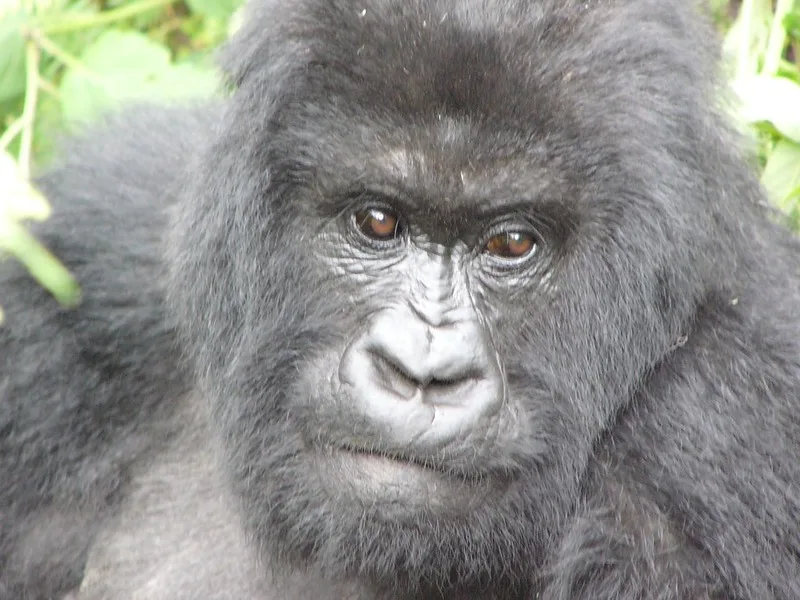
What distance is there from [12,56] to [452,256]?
2.29 meters

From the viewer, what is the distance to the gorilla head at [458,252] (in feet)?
10.3

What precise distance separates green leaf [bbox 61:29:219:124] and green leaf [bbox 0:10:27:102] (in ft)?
0.56

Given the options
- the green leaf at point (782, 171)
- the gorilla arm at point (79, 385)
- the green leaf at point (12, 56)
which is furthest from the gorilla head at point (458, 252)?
the green leaf at point (12, 56)

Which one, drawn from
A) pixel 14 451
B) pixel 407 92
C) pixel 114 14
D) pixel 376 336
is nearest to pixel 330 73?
pixel 407 92

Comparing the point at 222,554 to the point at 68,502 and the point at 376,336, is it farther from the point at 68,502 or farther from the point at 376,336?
the point at 376,336

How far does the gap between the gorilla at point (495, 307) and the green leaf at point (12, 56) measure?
1.56m

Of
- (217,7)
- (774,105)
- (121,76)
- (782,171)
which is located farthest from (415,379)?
(217,7)

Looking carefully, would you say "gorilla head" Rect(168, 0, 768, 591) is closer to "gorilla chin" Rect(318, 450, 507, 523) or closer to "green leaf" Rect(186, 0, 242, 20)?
"gorilla chin" Rect(318, 450, 507, 523)

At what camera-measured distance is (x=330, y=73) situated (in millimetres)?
3271

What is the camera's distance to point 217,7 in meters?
5.01

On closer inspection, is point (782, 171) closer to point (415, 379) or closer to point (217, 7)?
point (415, 379)

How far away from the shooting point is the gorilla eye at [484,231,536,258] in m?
3.31

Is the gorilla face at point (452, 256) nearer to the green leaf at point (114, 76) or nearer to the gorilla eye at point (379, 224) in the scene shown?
the gorilla eye at point (379, 224)

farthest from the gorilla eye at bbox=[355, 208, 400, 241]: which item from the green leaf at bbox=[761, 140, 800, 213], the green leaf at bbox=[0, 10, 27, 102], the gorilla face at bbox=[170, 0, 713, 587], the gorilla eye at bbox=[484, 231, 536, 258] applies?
the green leaf at bbox=[0, 10, 27, 102]
